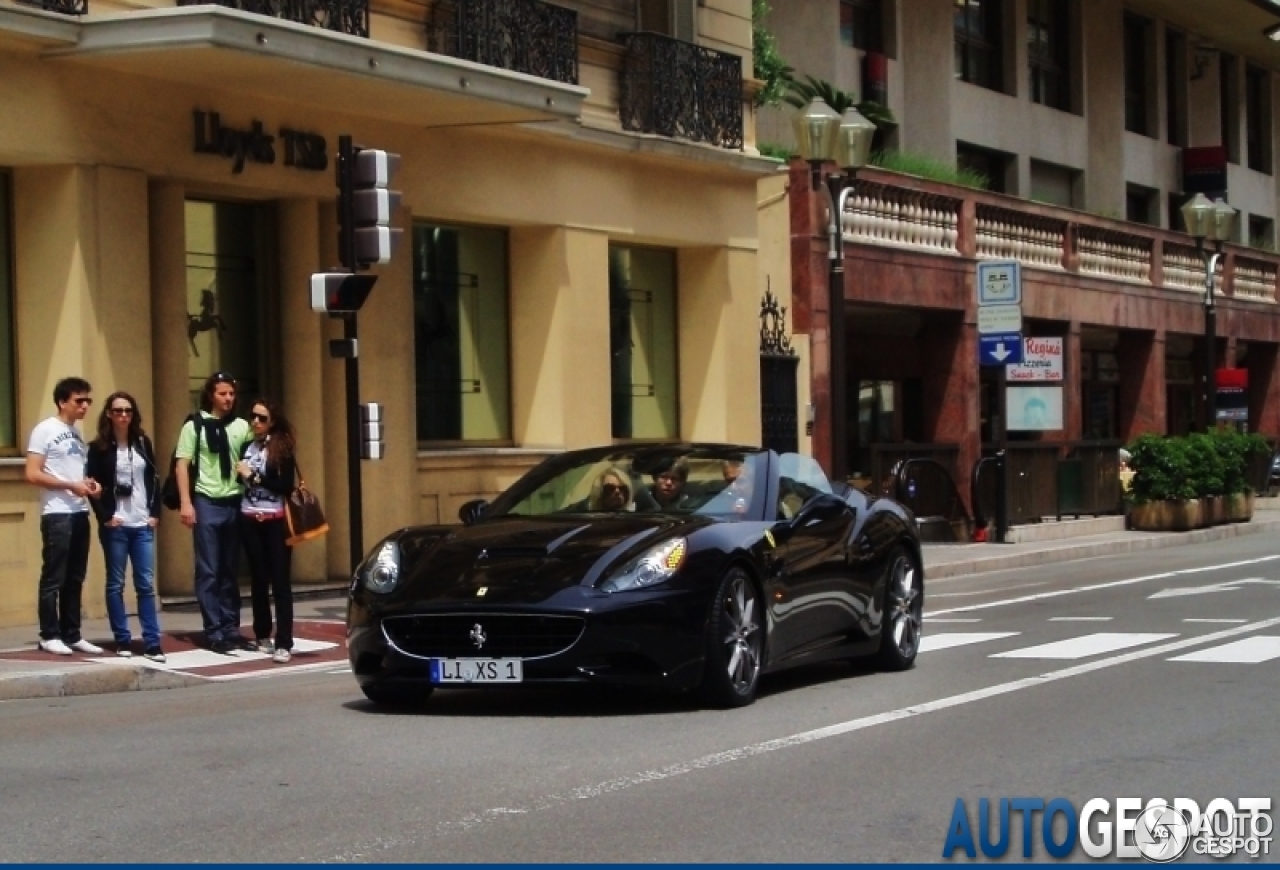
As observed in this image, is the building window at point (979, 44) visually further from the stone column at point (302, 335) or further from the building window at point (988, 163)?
the stone column at point (302, 335)

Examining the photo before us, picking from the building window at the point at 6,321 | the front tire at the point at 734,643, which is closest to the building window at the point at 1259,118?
the building window at the point at 6,321

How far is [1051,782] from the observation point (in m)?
8.85

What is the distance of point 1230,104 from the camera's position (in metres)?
48.7

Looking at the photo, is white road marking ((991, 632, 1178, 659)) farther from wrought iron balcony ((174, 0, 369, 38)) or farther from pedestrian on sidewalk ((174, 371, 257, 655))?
wrought iron balcony ((174, 0, 369, 38))

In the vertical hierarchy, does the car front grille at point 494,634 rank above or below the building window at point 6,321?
below

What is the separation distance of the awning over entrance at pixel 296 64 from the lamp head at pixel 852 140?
4.40 metres

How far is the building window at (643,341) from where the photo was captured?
81.8 ft

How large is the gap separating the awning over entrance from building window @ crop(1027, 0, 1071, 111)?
21253 mm

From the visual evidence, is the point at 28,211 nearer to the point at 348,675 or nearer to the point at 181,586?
the point at 181,586

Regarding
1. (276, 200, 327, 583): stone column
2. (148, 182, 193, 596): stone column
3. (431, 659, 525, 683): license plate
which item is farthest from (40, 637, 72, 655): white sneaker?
(276, 200, 327, 583): stone column

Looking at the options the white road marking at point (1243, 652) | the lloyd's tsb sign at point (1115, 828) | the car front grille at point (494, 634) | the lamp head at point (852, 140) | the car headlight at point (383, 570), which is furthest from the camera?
the lamp head at point (852, 140)

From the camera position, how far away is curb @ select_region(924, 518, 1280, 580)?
84.7 ft

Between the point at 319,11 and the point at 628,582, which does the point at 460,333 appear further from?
the point at 628,582

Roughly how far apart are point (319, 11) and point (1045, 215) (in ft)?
58.2
